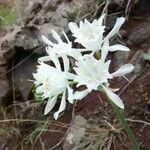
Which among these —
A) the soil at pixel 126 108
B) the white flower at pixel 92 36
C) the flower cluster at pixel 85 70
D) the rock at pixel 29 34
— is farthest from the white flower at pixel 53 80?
the rock at pixel 29 34

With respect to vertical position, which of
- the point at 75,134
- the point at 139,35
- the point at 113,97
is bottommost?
the point at 75,134

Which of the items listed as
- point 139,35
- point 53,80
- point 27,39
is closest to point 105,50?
point 53,80

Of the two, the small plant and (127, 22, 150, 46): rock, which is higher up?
the small plant

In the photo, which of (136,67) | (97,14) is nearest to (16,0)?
(97,14)

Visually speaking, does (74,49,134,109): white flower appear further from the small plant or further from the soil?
the soil

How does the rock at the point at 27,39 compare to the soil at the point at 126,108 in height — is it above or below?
above

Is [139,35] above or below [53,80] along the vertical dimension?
below

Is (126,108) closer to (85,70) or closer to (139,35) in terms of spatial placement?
(139,35)

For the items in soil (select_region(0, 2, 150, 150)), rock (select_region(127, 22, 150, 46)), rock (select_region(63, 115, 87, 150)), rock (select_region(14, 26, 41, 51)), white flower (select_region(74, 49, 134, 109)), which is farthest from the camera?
rock (select_region(14, 26, 41, 51))

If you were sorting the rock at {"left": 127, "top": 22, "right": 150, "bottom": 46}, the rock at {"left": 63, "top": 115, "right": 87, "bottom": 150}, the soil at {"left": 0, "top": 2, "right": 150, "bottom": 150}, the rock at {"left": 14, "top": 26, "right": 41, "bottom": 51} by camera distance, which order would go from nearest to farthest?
1. the soil at {"left": 0, "top": 2, "right": 150, "bottom": 150}
2. the rock at {"left": 63, "top": 115, "right": 87, "bottom": 150}
3. the rock at {"left": 127, "top": 22, "right": 150, "bottom": 46}
4. the rock at {"left": 14, "top": 26, "right": 41, "bottom": 51}

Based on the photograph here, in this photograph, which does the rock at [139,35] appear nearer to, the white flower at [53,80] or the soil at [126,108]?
the soil at [126,108]

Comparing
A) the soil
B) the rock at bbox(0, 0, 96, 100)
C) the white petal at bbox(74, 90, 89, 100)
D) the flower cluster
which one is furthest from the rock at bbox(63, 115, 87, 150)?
the white petal at bbox(74, 90, 89, 100)

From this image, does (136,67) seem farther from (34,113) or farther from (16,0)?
(16,0)
